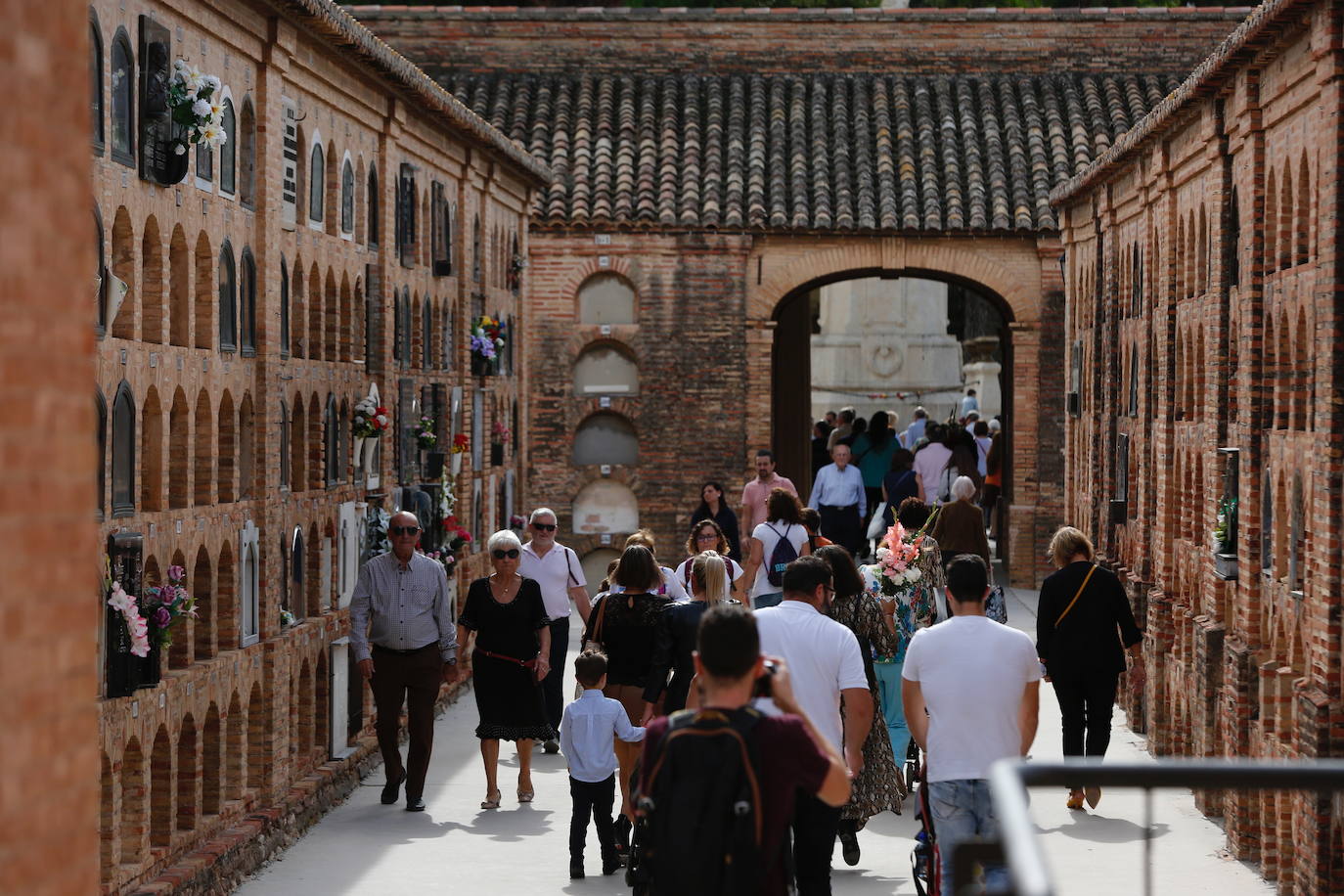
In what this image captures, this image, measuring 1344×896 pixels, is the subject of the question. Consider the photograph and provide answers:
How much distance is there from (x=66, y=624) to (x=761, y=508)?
14099mm

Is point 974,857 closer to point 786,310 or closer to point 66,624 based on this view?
point 66,624

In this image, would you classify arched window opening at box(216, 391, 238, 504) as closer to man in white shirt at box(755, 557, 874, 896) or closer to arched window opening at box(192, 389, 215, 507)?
arched window opening at box(192, 389, 215, 507)

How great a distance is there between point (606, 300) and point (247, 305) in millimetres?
14568

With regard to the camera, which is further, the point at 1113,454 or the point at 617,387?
the point at 617,387

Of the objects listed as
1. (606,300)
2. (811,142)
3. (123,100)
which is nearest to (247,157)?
(123,100)

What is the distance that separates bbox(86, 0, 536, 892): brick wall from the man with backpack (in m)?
3.91

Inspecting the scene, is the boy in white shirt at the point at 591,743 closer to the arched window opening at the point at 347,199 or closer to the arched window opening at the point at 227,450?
the arched window opening at the point at 227,450

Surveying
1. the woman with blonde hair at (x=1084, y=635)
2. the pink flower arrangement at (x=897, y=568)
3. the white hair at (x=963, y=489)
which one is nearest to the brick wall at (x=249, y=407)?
A: the pink flower arrangement at (x=897, y=568)

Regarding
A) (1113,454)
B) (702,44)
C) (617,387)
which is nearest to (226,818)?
→ (1113,454)

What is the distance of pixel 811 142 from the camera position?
91.2 feet

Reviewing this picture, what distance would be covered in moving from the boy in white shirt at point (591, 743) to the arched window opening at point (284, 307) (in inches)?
115

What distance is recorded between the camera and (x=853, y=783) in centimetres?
1061

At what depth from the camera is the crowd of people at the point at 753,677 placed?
5816mm

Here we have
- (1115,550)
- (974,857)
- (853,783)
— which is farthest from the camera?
(1115,550)
